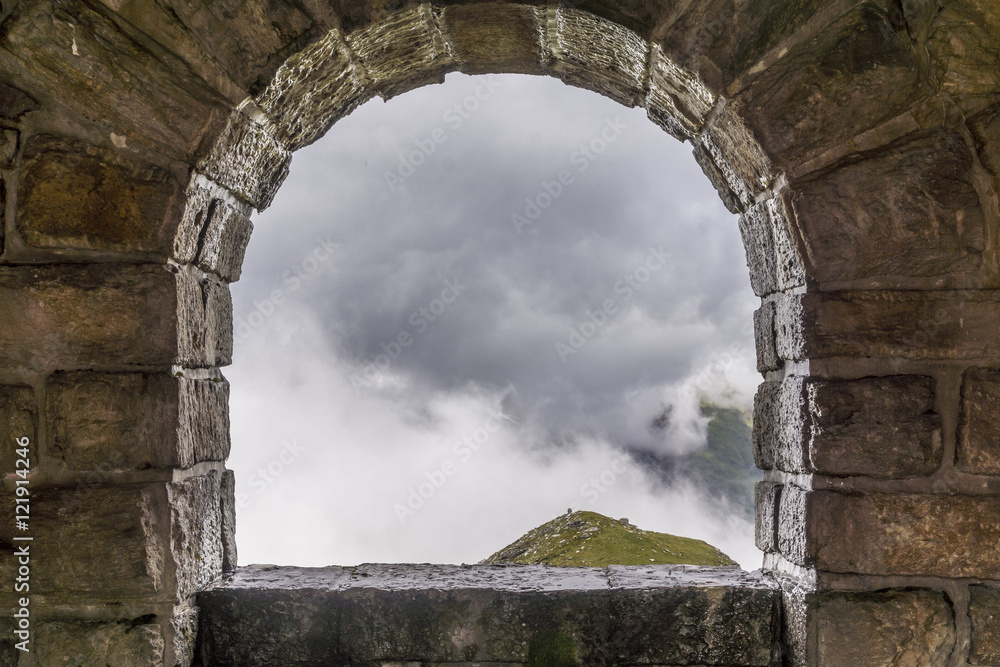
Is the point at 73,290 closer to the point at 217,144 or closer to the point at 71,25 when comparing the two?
the point at 217,144

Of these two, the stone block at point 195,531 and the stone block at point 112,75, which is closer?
Result: the stone block at point 112,75

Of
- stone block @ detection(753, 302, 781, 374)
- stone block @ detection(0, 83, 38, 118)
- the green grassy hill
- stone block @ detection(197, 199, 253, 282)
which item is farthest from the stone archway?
the green grassy hill

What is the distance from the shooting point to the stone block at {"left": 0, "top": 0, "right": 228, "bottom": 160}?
1.68 metres

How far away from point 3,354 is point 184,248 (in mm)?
576

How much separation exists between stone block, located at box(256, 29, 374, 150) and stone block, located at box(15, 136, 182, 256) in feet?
1.48

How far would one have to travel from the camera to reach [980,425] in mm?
1729

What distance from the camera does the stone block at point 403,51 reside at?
182cm

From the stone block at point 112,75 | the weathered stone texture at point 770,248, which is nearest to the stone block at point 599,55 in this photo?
the weathered stone texture at point 770,248

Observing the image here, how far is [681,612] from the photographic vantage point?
1860mm

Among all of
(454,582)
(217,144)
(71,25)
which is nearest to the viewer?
(71,25)

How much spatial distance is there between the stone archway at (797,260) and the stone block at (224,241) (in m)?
0.12

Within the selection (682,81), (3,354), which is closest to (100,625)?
(3,354)

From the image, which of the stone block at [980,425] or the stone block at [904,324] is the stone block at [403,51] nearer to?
the stone block at [904,324]

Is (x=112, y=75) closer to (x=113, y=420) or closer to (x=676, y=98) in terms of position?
(x=113, y=420)
